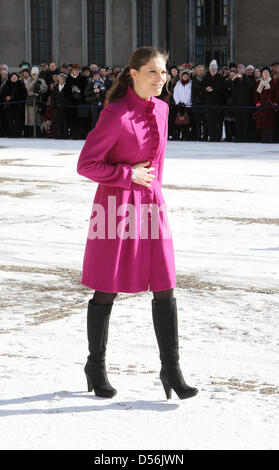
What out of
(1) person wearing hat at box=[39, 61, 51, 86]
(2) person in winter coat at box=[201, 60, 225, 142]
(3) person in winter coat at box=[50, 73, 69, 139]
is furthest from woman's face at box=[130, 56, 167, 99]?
(1) person wearing hat at box=[39, 61, 51, 86]

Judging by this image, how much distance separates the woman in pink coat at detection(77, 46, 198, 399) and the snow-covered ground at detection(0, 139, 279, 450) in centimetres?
24

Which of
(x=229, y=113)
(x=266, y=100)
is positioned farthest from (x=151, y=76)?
(x=229, y=113)

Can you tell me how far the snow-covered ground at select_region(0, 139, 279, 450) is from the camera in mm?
3979

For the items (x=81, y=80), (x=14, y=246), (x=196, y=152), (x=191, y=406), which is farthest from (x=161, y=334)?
(x=81, y=80)

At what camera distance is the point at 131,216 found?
431cm

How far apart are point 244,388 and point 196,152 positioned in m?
14.3

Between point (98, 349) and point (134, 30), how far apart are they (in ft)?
102

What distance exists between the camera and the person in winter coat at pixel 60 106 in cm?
2281

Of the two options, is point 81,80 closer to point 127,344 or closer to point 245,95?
point 245,95

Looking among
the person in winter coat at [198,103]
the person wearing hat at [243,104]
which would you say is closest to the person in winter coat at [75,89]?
the person in winter coat at [198,103]

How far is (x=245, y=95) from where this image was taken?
2055cm

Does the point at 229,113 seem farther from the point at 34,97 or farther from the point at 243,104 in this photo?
the point at 34,97

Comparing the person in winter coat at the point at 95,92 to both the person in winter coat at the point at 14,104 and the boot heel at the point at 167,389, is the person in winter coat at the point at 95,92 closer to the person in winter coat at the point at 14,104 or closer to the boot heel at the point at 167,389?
the person in winter coat at the point at 14,104
